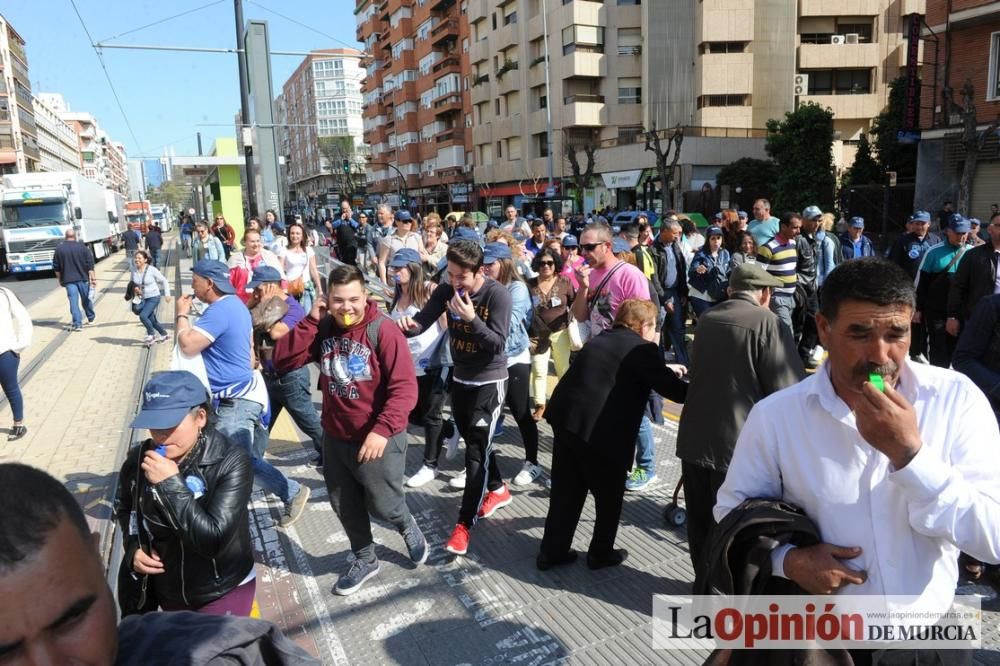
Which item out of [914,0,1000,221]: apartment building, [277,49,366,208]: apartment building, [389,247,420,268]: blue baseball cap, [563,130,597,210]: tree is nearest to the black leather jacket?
[389,247,420,268]: blue baseball cap

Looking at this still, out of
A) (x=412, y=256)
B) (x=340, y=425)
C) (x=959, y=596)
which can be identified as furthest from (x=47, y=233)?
(x=959, y=596)

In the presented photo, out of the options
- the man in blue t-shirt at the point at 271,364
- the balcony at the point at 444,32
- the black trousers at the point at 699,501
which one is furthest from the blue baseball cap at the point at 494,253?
the balcony at the point at 444,32

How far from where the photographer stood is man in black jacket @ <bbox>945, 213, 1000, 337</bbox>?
19.0 feet

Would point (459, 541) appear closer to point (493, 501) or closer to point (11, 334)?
point (493, 501)

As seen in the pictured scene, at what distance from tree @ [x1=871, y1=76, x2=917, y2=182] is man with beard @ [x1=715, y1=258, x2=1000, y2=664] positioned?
3559cm

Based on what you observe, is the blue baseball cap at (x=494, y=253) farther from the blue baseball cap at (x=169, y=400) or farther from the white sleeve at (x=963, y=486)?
the white sleeve at (x=963, y=486)

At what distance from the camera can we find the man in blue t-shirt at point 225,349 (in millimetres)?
4301

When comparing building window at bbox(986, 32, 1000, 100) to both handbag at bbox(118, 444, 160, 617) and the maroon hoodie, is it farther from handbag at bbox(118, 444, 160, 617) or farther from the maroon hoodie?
handbag at bbox(118, 444, 160, 617)

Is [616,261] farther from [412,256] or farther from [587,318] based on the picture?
[412,256]

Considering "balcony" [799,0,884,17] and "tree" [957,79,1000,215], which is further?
"balcony" [799,0,884,17]

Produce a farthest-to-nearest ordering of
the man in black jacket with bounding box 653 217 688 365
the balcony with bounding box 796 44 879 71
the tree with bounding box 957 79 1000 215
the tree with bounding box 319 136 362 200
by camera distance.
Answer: the tree with bounding box 319 136 362 200, the balcony with bounding box 796 44 879 71, the tree with bounding box 957 79 1000 215, the man in black jacket with bounding box 653 217 688 365

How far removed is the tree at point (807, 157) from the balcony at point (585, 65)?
14481 millimetres

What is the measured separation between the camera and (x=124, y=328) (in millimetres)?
13242

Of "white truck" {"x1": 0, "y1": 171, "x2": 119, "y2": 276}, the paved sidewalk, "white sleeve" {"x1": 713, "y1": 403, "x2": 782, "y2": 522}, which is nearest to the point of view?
"white sleeve" {"x1": 713, "y1": 403, "x2": 782, "y2": 522}
